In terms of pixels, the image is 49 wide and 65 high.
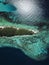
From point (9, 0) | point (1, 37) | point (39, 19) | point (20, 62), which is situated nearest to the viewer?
Answer: point (20, 62)

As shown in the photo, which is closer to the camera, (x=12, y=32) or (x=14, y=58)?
(x=14, y=58)

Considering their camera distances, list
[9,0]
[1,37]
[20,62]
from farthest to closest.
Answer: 1. [9,0]
2. [1,37]
3. [20,62]

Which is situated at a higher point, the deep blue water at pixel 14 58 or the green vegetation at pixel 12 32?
the green vegetation at pixel 12 32

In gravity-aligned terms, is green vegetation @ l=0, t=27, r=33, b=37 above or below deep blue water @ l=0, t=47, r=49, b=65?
above

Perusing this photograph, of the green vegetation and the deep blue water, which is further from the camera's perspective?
the green vegetation

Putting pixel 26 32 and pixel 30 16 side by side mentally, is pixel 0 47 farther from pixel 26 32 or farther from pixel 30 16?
pixel 30 16

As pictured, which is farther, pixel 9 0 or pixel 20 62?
pixel 9 0

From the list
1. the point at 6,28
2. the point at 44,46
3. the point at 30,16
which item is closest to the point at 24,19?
the point at 30,16

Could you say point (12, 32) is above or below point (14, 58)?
above
